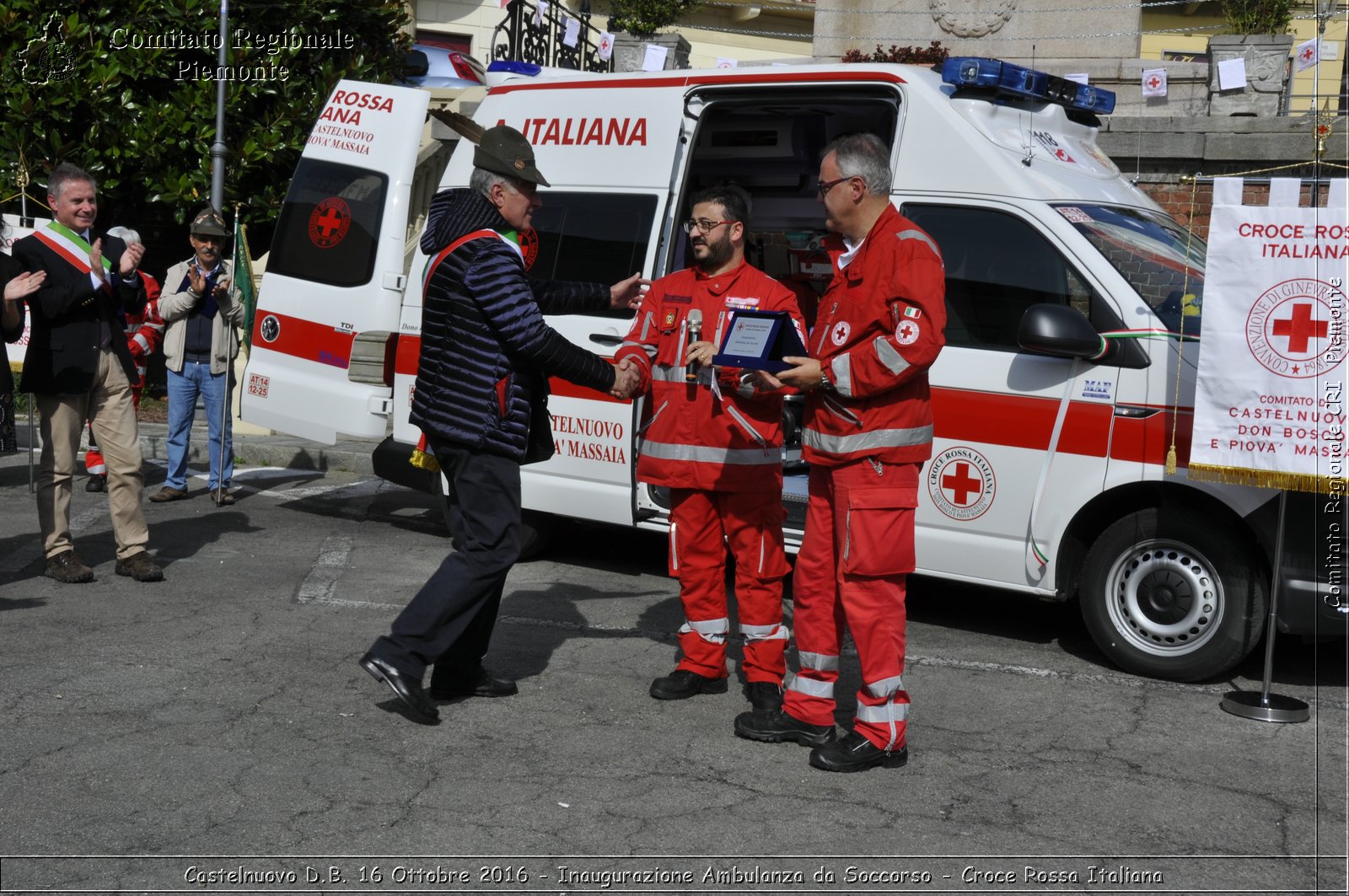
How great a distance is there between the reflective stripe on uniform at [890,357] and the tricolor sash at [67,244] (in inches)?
162

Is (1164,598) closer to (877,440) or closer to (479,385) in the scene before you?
(877,440)

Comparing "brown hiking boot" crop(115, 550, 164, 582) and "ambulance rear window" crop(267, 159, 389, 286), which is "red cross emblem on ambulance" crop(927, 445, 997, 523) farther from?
"ambulance rear window" crop(267, 159, 389, 286)

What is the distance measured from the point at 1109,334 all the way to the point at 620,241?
2571 millimetres

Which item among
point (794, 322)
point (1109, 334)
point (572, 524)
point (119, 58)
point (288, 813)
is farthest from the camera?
point (119, 58)

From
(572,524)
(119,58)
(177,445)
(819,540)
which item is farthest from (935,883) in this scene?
(119,58)

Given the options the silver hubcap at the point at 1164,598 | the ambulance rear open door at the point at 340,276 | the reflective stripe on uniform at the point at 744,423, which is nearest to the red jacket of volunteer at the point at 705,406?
the reflective stripe on uniform at the point at 744,423

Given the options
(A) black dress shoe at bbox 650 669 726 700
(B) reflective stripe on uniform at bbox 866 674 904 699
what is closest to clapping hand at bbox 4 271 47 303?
(A) black dress shoe at bbox 650 669 726 700

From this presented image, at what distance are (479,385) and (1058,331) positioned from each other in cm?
234

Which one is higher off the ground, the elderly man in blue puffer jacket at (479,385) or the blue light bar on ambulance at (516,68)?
the blue light bar on ambulance at (516,68)

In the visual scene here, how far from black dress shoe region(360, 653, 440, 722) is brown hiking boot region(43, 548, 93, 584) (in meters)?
2.65

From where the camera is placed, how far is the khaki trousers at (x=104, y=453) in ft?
22.6

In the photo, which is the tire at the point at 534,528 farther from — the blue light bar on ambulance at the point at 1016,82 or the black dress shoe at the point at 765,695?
the blue light bar on ambulance at the point at 1016,82

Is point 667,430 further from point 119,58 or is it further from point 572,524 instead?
point 119,58

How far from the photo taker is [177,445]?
9570 mm
